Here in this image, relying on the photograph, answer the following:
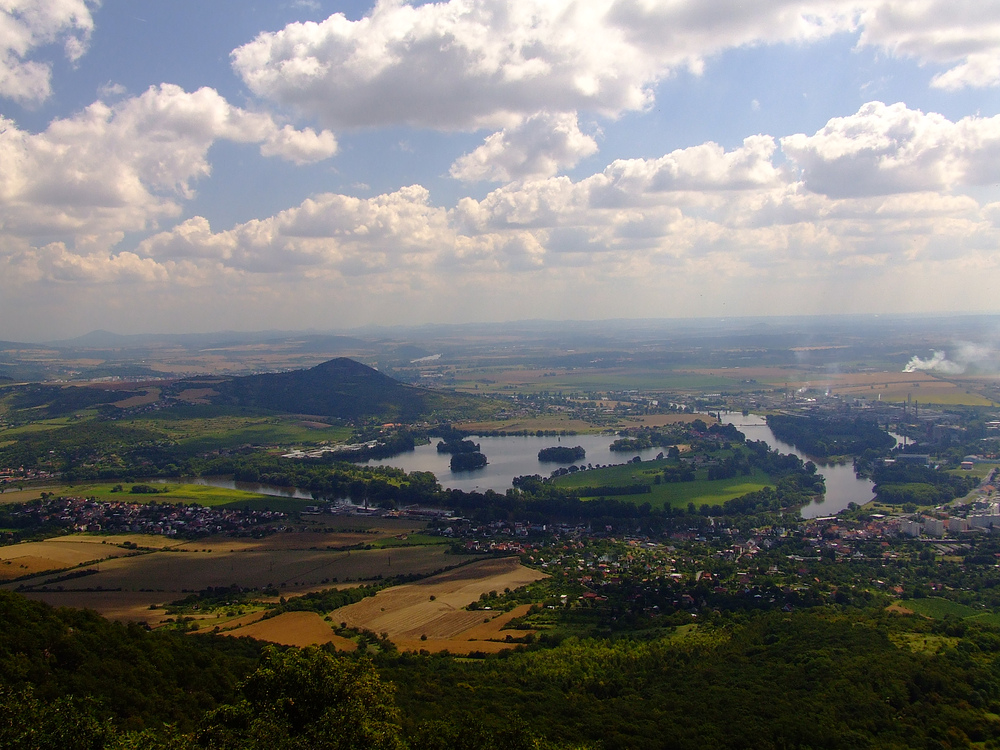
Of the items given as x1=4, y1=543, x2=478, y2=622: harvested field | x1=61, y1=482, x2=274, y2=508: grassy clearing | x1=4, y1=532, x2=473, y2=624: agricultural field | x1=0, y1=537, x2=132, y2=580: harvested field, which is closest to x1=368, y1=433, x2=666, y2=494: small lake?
x1=61, y1=482, x2=274, y2=508: grassy clearing

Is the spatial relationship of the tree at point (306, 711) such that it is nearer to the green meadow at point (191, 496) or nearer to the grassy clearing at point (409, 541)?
the grassy clearing at point (409, 541)

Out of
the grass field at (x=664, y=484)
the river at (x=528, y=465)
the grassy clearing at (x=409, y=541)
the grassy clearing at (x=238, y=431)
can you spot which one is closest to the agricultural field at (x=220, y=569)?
the grassy clearing at (x=409, y=541)

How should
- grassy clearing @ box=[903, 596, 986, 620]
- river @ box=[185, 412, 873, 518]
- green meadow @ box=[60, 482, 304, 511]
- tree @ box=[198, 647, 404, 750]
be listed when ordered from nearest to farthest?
1. tree @ box=[198, 647, 404, 750]
2. grassy clearing @ box=[903, 596, 986, 620]
3. green meadow @ box=[60, 482, 304, 511]
4. river @ box=[185, 412, 873, 518]

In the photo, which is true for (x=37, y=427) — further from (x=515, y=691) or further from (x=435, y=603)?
(x=515, y=691)

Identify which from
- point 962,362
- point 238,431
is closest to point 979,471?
point 238,431

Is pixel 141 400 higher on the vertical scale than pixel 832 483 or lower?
higher

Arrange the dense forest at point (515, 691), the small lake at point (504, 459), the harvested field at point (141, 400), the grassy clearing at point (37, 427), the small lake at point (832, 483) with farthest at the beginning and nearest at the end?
1. the harvested field at point (141, 400)
2. the grassy clearing at point (37, 427)
3. the small lake at point (504, 459)
4. the small lake at point (832, 483)
5. the dense forest at point (515, 691)

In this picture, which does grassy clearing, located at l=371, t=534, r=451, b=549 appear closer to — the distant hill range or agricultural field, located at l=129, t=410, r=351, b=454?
agricultural field, located at l=129, t=410, r=351, b=454
